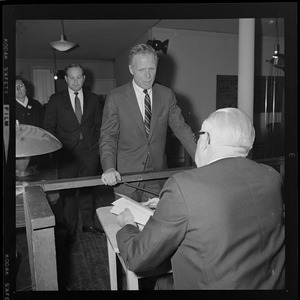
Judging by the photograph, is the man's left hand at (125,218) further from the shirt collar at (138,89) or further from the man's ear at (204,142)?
the shirt collar at (138,89)

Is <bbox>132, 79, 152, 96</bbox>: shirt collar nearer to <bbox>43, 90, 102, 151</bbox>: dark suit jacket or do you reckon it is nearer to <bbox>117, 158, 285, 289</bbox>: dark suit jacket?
<bbox>43, 90, 102, 151</bbox>: dark suit jacket

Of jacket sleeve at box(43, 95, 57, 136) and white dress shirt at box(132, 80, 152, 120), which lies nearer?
jacket sleeve at box(43, 95, 57, 136)

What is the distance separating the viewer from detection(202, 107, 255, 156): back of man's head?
2.43 feet

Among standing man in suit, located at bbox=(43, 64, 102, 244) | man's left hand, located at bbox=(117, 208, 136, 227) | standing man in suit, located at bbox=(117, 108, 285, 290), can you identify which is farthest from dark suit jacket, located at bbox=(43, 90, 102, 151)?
standing man in suit, located at bbox=(117, 108, 285, 290)

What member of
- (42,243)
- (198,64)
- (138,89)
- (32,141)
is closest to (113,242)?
(42,243)

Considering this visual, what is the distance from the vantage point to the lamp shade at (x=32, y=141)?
0.99 metres

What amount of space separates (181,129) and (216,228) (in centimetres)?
64

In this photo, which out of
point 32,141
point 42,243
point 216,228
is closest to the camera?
point 216,228

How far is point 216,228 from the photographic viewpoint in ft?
2.27

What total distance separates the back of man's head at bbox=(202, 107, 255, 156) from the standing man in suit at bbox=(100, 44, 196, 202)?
0.45 m

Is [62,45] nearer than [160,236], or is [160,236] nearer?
[160,236]

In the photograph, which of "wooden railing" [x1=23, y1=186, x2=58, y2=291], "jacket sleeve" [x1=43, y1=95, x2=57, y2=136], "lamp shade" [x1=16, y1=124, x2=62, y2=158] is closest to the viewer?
"wooden railing" [x1=23, y1=186, x2=58, y2=291]

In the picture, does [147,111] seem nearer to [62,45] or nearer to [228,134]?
[62,45]

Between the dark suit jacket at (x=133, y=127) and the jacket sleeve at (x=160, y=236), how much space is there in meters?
0.51
